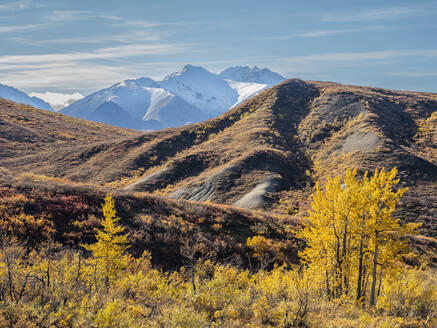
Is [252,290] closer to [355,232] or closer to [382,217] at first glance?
[355,232]

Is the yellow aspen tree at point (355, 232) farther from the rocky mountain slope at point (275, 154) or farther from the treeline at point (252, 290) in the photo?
the rocky mountain slope at point (275, 154)

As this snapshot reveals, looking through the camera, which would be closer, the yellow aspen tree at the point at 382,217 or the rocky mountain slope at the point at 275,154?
the yellow aspen tree at the point at 382,217

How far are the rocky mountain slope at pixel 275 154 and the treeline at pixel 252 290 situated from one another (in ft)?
81.8

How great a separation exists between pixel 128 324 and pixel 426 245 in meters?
32.1

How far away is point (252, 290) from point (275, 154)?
47.7 metres

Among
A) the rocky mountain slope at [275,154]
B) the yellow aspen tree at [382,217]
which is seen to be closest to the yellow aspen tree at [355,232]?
the yellow aspen tree at [382,217]

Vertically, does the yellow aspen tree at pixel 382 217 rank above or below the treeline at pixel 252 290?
above

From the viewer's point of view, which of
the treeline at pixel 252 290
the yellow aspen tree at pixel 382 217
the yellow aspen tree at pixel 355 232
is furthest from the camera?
the yellow aspen tree at pixel 355 232

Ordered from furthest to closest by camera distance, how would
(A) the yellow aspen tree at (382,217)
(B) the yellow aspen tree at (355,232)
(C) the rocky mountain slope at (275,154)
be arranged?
(C) the rocky mountain slope at (275,154) < (B) the yellow aspen tree at (355,232) < (A) the yellow aspen tree at (382,217)

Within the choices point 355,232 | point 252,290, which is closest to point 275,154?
point 355,232

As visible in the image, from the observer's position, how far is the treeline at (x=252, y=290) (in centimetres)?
859

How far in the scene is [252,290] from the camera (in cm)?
1137

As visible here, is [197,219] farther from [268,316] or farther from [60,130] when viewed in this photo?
[60,130]

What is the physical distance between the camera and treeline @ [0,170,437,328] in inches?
338
